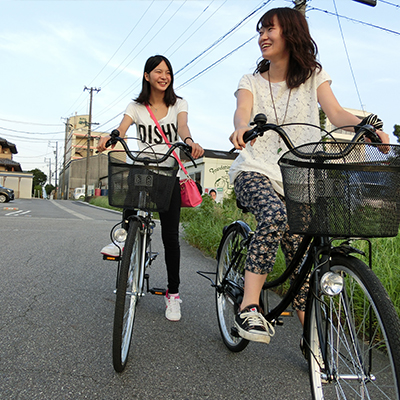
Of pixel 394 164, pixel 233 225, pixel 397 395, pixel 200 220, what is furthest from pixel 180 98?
pixel 200 220

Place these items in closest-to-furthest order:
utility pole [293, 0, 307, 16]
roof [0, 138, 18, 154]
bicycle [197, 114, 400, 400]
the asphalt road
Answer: bicycle [197, 114, 400, 400], the asphalt road, utility pole [293, 0, 307, 16], roof [0, 138, 18, 154]

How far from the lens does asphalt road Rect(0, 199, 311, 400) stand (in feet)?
6.86

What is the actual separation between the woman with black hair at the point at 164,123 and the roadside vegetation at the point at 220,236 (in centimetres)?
134

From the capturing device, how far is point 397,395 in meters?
1.27

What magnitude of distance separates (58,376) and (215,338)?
115 centimetres

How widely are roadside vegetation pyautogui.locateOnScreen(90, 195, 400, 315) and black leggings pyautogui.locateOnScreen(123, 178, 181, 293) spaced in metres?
1.31

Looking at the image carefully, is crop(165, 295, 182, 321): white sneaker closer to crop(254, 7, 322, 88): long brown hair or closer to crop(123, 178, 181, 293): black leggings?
crop(123, 178, 181, 293): black leggings

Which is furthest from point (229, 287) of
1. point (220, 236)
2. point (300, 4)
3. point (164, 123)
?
point (300, 4)

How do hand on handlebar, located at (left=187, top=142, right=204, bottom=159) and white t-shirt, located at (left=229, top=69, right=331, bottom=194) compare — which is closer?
white t-shirt, located at (left=229, top=69, right=331, bottom=194)

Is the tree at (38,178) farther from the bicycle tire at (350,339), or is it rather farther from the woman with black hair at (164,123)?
the bicycle tire at (350,339)

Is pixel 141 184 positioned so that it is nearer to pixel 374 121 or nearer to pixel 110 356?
pixel 110 356

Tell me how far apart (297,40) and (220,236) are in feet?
14.5

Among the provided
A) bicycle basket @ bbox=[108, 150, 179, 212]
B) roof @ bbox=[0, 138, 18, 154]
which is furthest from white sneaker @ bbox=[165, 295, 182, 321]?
roof @ bbox=[0, 138, 18, 154]

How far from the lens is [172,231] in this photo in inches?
124
